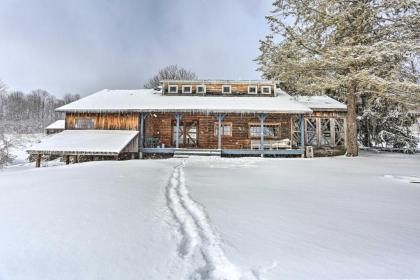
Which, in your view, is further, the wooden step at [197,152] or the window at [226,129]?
the window at [226,129]

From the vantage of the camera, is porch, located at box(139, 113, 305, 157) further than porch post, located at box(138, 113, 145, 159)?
Yes

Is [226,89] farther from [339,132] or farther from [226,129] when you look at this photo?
[339,132]

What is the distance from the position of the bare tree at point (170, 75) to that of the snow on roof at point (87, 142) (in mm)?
24619

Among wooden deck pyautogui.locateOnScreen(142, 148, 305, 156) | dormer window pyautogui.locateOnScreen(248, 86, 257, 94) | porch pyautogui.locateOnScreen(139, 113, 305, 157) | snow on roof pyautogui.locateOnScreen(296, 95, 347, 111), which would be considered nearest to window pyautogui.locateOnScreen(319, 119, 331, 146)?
snow on roof pyautogui.locateOnScreen(296, 95, 347, 111)

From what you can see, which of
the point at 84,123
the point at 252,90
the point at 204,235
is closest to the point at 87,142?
the point at 84,123

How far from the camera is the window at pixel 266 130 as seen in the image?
19.9m

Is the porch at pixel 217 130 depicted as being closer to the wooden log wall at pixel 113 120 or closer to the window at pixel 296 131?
the window at pixel 296 131

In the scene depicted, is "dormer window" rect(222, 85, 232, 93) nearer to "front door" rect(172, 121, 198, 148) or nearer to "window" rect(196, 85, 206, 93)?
"window" rect(196, 85, 206, 93)

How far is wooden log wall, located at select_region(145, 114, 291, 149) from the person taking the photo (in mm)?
19781

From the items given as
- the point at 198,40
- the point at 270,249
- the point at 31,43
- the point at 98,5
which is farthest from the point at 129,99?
the point at 31,43

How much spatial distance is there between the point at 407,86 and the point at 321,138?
11.3m

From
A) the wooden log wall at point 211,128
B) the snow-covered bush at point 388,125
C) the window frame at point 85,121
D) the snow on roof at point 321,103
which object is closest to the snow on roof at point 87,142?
the window frame at point 85,121

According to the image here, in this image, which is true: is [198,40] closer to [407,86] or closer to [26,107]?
[407,86]

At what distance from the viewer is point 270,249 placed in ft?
8.21
